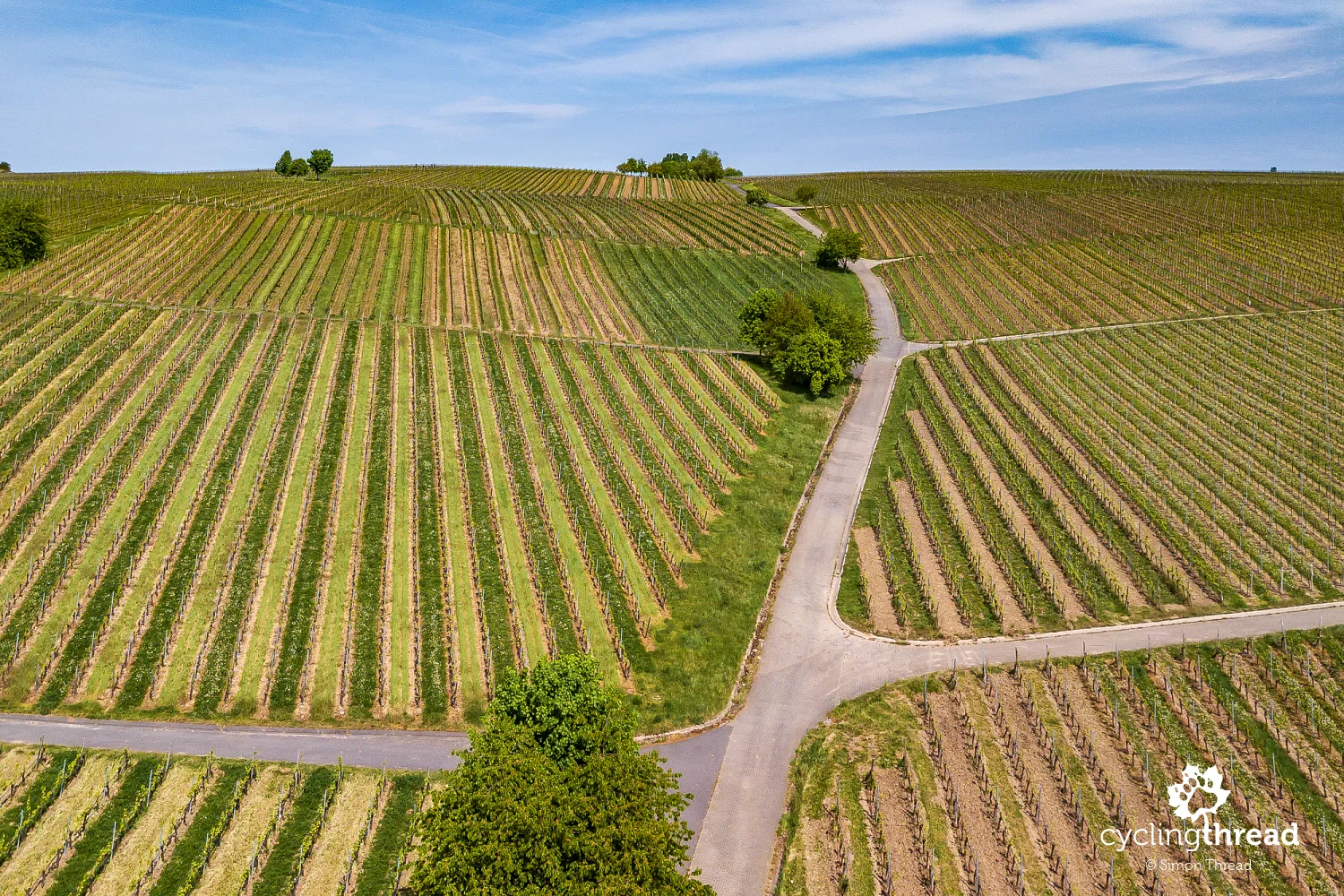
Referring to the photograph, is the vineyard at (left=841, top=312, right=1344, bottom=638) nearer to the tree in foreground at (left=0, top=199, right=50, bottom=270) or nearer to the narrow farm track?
the narrow farm track

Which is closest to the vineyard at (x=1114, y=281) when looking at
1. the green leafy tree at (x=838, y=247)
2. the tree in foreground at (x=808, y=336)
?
the green leafy tree at (x=838, y=247)

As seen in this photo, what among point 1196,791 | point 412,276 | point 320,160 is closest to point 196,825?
point 1196,791

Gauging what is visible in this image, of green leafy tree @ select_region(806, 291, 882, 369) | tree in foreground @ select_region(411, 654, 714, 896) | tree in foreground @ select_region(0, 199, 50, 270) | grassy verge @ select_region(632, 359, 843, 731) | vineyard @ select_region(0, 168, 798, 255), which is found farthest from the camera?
vineyard @ select_region(0, 168, 798, 255)

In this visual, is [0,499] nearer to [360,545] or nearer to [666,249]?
[360,545]

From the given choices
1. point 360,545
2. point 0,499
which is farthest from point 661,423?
point 0,499

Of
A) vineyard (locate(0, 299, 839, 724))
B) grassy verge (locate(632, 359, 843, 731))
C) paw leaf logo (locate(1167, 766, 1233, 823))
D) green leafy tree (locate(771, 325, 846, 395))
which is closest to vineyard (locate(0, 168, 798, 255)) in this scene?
vineyard (locate(0, 299, 839, 724))
